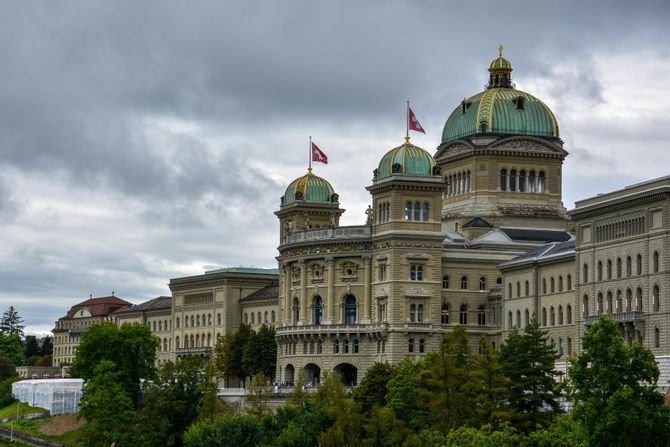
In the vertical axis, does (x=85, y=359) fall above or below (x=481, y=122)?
below

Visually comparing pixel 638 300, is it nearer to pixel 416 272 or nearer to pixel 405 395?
pixel 405 395

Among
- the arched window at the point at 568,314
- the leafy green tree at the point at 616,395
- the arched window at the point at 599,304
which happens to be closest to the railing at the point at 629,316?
the arched window at the point at 599,304

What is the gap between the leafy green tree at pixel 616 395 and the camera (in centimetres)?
9581

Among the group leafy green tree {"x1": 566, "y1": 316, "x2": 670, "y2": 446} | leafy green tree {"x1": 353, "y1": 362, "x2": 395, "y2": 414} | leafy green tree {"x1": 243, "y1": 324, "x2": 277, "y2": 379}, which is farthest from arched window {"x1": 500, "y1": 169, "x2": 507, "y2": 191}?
leafy green tree {"x1": 566, "y1": 316, "x2": 670, "y2": 446}

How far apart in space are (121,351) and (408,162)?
42.1 meters

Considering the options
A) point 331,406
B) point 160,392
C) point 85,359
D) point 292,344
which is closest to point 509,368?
point 331,406

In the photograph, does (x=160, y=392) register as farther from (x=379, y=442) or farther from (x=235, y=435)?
(x=379, y=442)

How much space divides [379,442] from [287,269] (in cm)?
6475

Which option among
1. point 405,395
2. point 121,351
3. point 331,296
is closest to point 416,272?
point 331,296

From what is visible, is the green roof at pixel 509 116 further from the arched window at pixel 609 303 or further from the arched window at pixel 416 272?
the arched window at pixel 609 303

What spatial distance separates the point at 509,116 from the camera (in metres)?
196

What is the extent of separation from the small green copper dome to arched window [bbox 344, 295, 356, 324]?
1448 centimetres

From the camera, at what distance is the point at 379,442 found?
128m

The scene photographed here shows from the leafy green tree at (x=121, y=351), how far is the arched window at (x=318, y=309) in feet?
65.4
